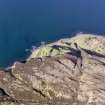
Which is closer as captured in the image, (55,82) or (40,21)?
(55,82)

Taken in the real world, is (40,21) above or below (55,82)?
above

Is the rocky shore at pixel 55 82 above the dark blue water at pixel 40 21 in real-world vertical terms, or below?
below

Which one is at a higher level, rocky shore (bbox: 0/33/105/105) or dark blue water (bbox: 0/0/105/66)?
dark blue water (bbox: 0/0/105/66)

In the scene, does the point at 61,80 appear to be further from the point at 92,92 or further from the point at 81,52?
the point at 81,52

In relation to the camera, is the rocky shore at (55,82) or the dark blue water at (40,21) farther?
the dark blue water at (40,21)

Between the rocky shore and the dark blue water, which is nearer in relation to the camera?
the rocky shore
